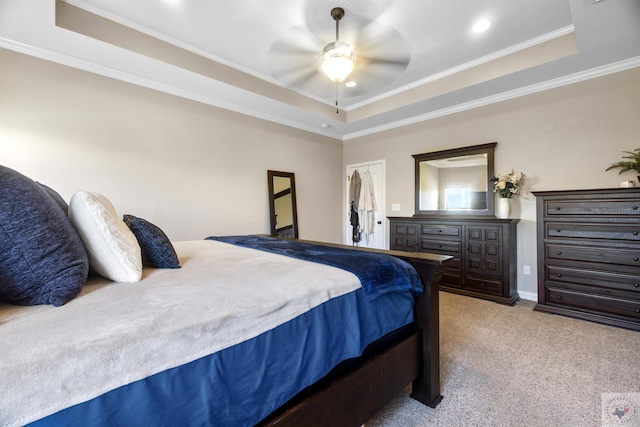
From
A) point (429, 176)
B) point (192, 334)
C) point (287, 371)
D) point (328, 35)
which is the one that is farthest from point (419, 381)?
point (429, 176)

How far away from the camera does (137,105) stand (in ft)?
10.4

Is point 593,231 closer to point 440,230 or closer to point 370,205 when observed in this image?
point 440,230

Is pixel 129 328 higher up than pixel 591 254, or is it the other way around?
pixel 129 328

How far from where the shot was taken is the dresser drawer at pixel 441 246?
3.74m

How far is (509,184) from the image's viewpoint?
3.48 meters

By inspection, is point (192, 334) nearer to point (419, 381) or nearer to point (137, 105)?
point (419, 381)

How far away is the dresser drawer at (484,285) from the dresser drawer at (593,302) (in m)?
0.48

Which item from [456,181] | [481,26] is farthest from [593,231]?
[481,26]

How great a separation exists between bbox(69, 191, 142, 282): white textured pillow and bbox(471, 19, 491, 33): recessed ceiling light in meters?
3.42

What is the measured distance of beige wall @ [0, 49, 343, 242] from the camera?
2.59 m

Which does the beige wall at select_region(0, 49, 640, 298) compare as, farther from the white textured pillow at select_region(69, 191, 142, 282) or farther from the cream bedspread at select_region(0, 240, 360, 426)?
the cream bedspread at select_region(0, 240, 360, 426)

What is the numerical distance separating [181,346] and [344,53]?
239 centimetres

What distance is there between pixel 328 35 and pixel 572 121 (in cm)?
300

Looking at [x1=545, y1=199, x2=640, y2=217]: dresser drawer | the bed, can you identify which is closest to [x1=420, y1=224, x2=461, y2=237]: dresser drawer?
[x1=545, y1=199, x2=640, y2=217]: dresser drawer
